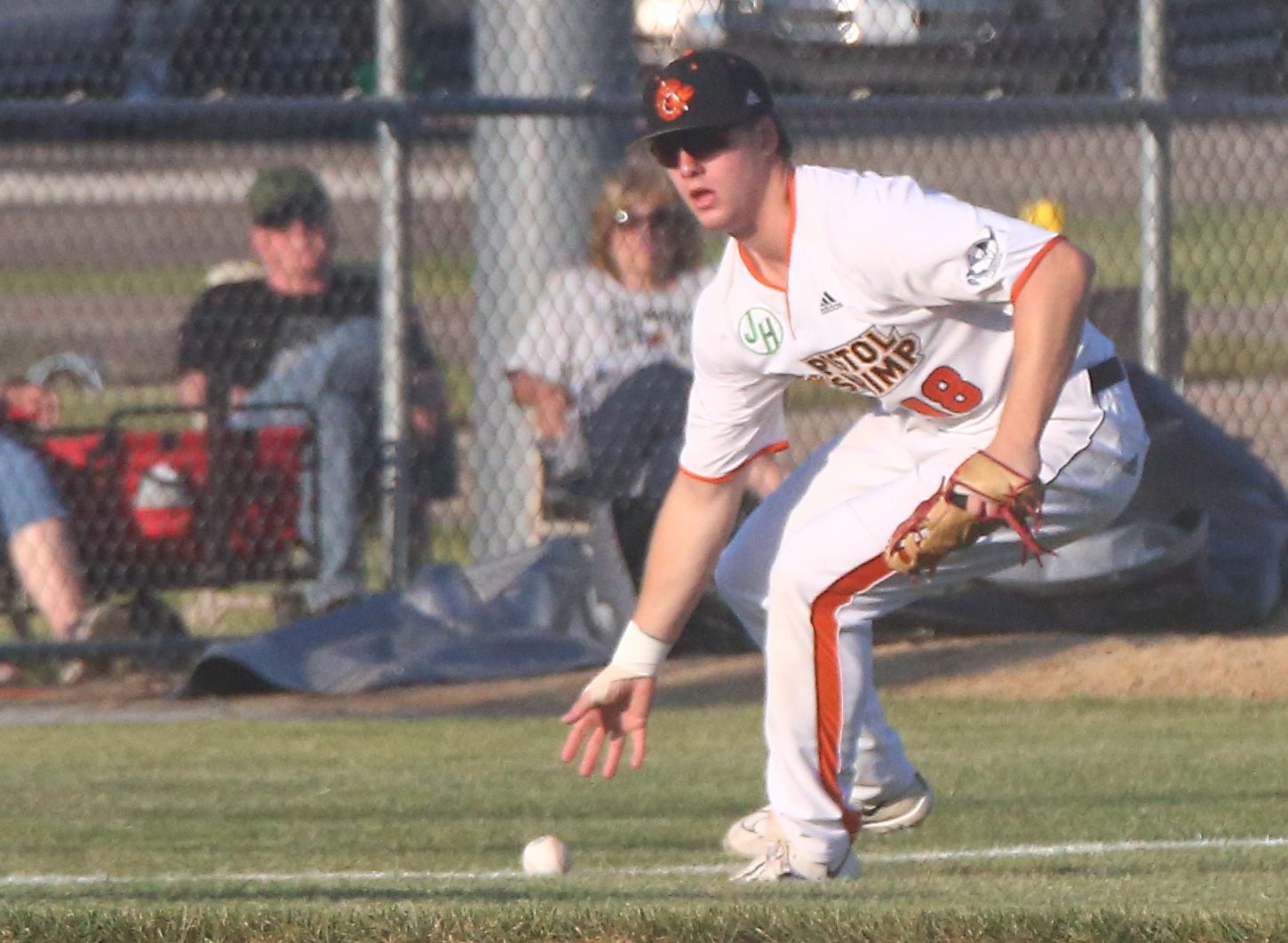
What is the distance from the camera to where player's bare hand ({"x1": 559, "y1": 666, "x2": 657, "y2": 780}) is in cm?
531

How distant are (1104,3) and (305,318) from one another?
3738 mm

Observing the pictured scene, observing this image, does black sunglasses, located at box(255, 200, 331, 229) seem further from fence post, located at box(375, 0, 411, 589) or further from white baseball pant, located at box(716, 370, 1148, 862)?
white baseball pant, located at box(716, 370, 1148, 862)

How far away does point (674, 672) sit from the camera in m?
8.89

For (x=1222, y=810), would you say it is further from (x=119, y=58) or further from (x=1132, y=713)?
(x=119, y=58)

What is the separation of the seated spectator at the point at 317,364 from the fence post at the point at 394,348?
0.23 ft

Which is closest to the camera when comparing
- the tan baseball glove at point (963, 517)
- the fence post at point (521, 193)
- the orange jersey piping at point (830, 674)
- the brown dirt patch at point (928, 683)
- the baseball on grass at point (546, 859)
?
the tan baseball glove at point (963, 517)

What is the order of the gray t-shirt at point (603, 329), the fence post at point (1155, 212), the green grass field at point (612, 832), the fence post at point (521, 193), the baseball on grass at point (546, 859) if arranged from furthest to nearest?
the fence post at point (1155, 212) < the fence post at point (521, 193) < the gray t-shirt at point (603, 329) < the baseball on grass at point (546, 859) < the green grass field at point (612, 832)

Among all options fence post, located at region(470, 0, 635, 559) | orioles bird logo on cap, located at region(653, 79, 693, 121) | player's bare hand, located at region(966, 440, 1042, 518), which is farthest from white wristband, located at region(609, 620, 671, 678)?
fence post, located at region(470, 0, 635, 559)

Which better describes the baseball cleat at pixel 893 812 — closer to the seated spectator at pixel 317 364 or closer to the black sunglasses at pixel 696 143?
the black sunglasses at pixel 696 143

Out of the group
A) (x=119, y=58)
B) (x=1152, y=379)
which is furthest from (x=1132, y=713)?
(x=119, y=58)

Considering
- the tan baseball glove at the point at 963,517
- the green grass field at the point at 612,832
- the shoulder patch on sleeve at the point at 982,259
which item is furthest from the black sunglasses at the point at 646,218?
the tan baseball glove at the point at 963,517

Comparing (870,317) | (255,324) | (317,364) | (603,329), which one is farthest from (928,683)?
(870,317)

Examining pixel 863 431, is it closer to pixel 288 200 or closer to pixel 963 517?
pixel 963 517

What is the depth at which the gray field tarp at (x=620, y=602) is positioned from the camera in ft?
28.9
